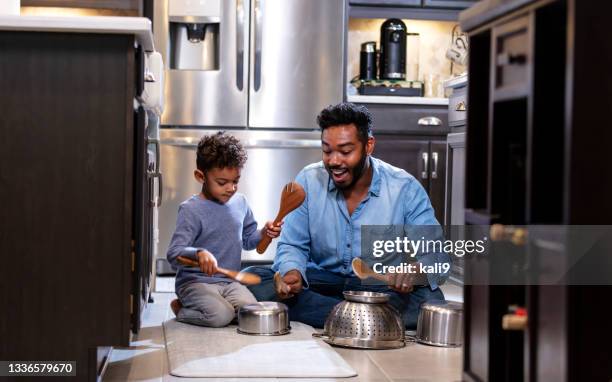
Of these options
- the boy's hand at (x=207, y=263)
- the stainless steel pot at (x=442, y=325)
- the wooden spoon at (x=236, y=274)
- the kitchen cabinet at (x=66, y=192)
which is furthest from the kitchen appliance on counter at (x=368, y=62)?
the kitchen cabinet at (x=66, y=192)

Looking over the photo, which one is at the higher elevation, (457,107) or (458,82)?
(458,82)

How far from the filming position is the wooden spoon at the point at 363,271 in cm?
329

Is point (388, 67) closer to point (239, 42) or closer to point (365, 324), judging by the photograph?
point (239, 42)

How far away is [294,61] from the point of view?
4.81 m

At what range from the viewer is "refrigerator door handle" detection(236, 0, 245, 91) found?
4.74m

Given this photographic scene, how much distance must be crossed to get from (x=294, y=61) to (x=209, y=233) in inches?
65.3

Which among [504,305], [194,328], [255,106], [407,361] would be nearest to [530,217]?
[504,305]

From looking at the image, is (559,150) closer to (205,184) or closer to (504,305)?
(504,305)

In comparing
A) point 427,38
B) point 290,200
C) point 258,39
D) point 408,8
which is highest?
point 408,8

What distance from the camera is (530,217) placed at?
137 centimetres

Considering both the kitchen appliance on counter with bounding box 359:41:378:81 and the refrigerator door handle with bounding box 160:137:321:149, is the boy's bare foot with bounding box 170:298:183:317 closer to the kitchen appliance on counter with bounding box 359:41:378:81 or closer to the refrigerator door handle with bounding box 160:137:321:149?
the refrigerator door handle with bounding box 160:137:321:149

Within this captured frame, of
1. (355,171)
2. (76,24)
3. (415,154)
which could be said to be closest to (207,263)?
(355,171)

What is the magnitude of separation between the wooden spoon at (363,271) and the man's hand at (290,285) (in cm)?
20

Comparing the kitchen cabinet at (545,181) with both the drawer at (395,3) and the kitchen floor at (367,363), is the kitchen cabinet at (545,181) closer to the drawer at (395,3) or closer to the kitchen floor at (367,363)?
the kitchen floor at (367,363)
